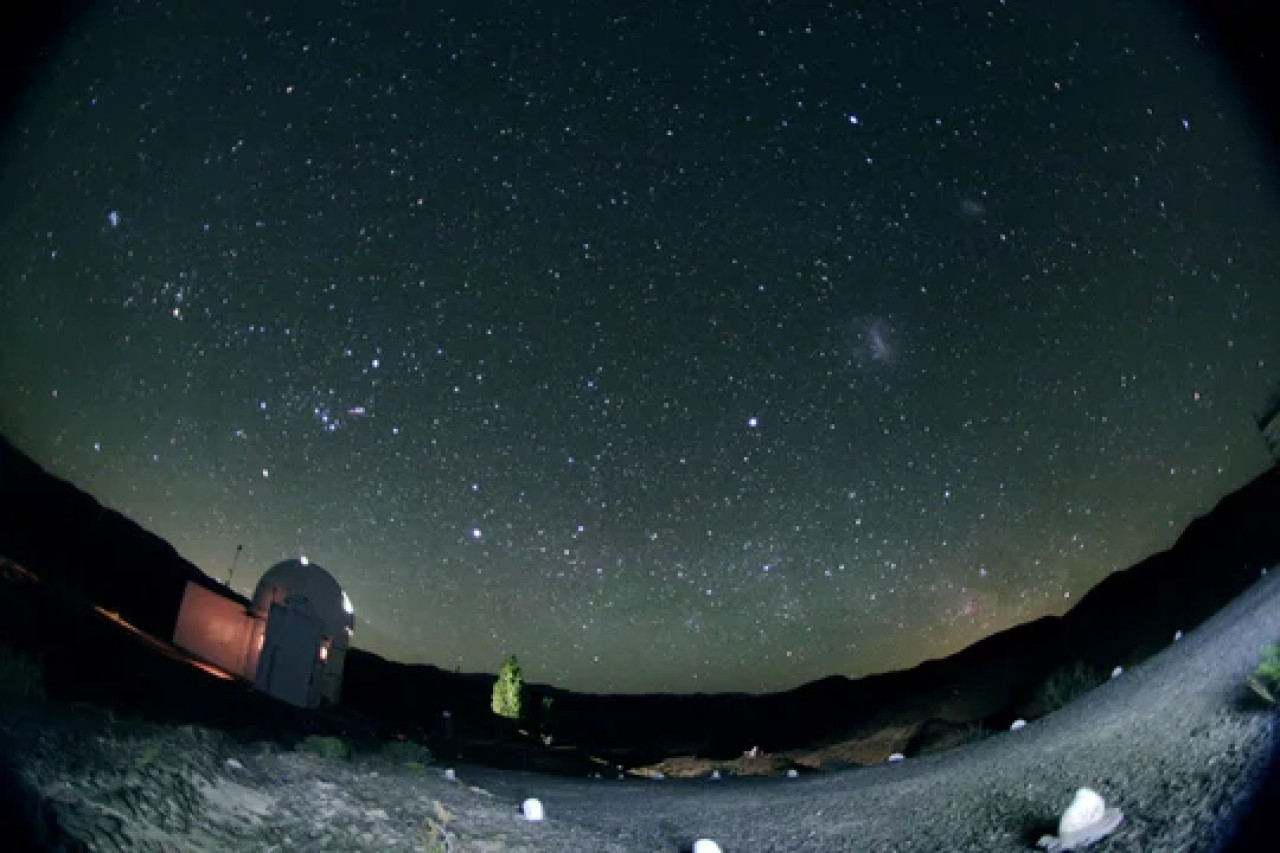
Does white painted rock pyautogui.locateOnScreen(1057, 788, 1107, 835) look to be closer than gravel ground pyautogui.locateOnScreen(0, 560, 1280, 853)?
No

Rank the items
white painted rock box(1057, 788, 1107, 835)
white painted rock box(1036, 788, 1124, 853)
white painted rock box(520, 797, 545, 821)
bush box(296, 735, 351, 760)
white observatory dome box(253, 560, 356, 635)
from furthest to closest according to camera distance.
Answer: white observatory dome box(253, 560, 356, 635)
bush box(296, 735, 351, 760)
white painted rock box(520, 797, 545, 821)
white painted rock box(1057, 788, 1107, 835)
white painted rock box(1036, 788, 1124, 853)

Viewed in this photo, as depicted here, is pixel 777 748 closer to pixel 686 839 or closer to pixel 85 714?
pixel 686 839

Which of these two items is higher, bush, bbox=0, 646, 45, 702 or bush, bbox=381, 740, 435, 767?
bush, bbox=0, 646, 45, 702

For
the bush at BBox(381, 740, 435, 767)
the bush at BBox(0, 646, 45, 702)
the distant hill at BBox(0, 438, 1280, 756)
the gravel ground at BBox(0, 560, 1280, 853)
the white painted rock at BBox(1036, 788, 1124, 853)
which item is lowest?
the white painted rock at BBox(1036, 788, 1124, 853)

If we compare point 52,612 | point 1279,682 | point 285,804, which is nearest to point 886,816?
point 1279,682

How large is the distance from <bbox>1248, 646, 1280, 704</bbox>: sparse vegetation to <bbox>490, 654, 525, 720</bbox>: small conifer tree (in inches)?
1518

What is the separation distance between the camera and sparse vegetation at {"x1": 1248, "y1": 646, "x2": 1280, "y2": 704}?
171 inches

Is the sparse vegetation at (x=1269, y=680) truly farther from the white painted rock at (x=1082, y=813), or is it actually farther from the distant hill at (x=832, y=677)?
the distant hill at (x=832, y=677)

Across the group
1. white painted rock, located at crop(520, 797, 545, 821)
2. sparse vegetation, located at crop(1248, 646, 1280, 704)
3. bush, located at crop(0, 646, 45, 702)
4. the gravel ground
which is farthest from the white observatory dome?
sparse vegetation, located at crop(1248, 646, 1280, 704)

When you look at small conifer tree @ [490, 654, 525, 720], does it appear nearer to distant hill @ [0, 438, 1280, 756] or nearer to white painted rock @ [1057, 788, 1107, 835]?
distant hill @ [0, 438, 1280, 756]

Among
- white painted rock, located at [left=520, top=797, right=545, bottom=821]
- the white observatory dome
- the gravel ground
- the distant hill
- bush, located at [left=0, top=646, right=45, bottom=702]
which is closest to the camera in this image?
the gravel ground

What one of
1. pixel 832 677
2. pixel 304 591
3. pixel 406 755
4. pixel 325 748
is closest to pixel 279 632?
pixel 304 591

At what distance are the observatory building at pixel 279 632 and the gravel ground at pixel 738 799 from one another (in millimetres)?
15947

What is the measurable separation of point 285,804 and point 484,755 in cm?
1684
